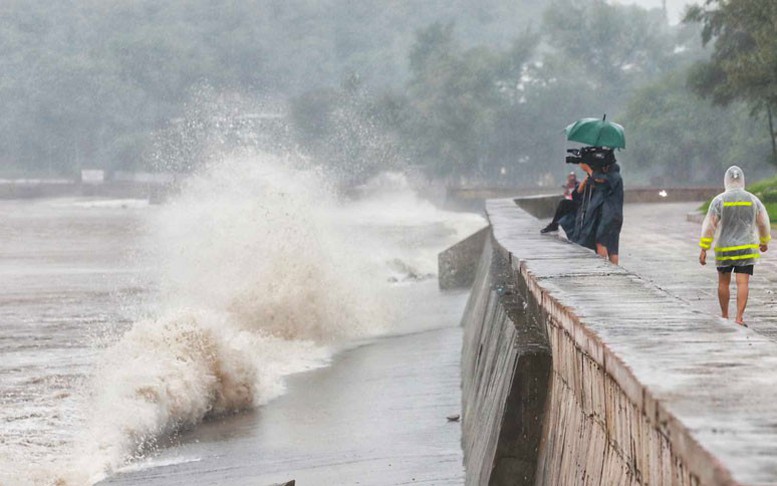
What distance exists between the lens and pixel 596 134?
11.4 metres

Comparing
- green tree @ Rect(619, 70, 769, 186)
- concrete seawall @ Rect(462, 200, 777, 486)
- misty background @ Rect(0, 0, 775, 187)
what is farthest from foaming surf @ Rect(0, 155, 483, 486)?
green tree @ Rect(619, 70, 769, 186)

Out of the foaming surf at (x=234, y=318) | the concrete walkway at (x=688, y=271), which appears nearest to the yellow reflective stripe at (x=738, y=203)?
the concrete walkway at (x=688, y=271)

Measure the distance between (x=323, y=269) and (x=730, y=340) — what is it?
17.7 m

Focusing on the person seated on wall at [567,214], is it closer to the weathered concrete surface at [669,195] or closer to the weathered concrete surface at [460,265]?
the weathered concrete surface at [460,265]

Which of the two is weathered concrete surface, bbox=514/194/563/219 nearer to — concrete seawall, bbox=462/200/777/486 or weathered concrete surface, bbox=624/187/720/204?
weathered concrete surface, bbox=624/187/720/204

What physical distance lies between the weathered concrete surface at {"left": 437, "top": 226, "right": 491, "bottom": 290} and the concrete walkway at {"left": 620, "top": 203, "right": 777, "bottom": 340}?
2669mm

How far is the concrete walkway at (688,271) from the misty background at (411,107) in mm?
47985

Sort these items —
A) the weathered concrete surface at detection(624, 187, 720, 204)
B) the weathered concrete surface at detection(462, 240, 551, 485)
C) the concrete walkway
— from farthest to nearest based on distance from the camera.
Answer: the weathered concrete surface at detection(624, 187, 720, 204), the concrete walkway, the weathered concrete surface at detection(462, 240, 551, 485)

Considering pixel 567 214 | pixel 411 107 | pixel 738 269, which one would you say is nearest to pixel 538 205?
pixel 567 214

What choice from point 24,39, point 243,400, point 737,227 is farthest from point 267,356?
point 24,39

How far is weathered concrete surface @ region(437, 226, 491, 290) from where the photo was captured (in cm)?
2427

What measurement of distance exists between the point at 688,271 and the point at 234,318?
25.7 ft

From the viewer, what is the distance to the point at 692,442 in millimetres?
2756

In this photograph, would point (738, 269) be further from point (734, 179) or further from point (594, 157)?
point (594, 157)
